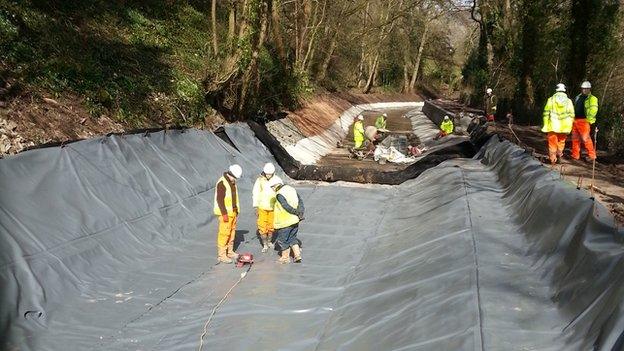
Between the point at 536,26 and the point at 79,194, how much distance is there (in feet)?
79.3

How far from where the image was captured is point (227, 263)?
962 cm

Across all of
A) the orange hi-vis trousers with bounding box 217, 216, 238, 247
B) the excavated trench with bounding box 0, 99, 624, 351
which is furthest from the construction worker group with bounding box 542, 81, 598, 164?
the orange hi-vis trousers with bounding box 217, 216, 238, 247

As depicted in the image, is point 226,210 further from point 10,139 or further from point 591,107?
point 591,107

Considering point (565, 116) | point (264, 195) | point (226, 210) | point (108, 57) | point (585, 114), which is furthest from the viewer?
point (108, 57)

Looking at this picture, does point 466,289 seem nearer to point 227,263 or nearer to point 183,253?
point 227,263

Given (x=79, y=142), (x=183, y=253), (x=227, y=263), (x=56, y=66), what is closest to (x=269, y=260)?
(x=227, y=263)

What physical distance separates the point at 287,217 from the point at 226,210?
104 cm

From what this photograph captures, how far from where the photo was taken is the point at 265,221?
10180mm

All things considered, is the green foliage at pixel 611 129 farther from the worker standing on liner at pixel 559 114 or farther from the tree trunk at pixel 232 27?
the tree trunk at pixel 232 27

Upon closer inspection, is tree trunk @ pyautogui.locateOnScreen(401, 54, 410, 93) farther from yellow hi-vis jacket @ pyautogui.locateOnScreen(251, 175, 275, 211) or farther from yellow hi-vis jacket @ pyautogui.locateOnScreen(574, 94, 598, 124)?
yellow hi-vis jacket @ pyautogui.locateOnScreen(251, 175, 275, 211)

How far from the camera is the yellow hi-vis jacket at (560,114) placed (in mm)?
12539

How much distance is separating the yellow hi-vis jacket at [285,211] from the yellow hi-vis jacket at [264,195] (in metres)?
0.45

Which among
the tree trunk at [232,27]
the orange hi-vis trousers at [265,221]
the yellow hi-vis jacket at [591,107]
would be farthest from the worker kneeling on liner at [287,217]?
the tree trunk at [232,27]

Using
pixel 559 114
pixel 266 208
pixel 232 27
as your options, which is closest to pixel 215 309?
pixel 266 208
